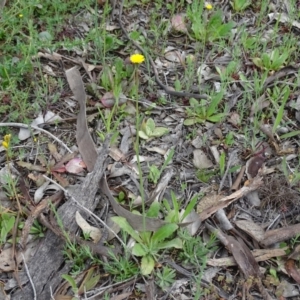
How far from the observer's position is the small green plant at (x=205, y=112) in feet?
7.21

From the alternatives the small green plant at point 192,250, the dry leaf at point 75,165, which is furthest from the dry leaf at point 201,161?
the dry leaf at point 75,165

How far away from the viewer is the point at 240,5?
2.80 metres

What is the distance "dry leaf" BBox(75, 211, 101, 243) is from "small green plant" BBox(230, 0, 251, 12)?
5.37 feet

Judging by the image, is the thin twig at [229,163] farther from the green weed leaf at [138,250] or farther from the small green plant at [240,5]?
the small green plant at [240,5]

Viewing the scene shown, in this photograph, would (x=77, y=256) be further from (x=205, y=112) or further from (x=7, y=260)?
(x=205, y=112)

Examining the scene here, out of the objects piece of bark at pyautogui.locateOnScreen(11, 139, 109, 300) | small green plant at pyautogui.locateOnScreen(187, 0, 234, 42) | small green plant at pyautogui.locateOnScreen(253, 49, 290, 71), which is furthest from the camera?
small green plant at pyautogui.locateOnScreen(187, 0, 234, 42)

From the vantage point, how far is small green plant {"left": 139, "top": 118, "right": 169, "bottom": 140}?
7.10 feet

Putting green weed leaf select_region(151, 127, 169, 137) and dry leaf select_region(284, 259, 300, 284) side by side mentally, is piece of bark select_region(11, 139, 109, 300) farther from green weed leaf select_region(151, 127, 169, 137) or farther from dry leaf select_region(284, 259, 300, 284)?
dry leaf select_region(284, 259, 300, 284)

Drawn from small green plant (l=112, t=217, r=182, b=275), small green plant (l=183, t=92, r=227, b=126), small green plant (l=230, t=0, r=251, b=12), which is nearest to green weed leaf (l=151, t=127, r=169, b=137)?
small green plant (l=183, t=92, r=227, b=126)

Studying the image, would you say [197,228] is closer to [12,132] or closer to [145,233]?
[145,233]

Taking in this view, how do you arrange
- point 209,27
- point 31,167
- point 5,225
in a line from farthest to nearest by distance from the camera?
point 209,27 < point 31,167 < point 5,225

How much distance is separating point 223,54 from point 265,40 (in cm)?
26

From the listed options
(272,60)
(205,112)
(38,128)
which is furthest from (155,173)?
(272,60)

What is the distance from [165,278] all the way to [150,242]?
0.14 m
